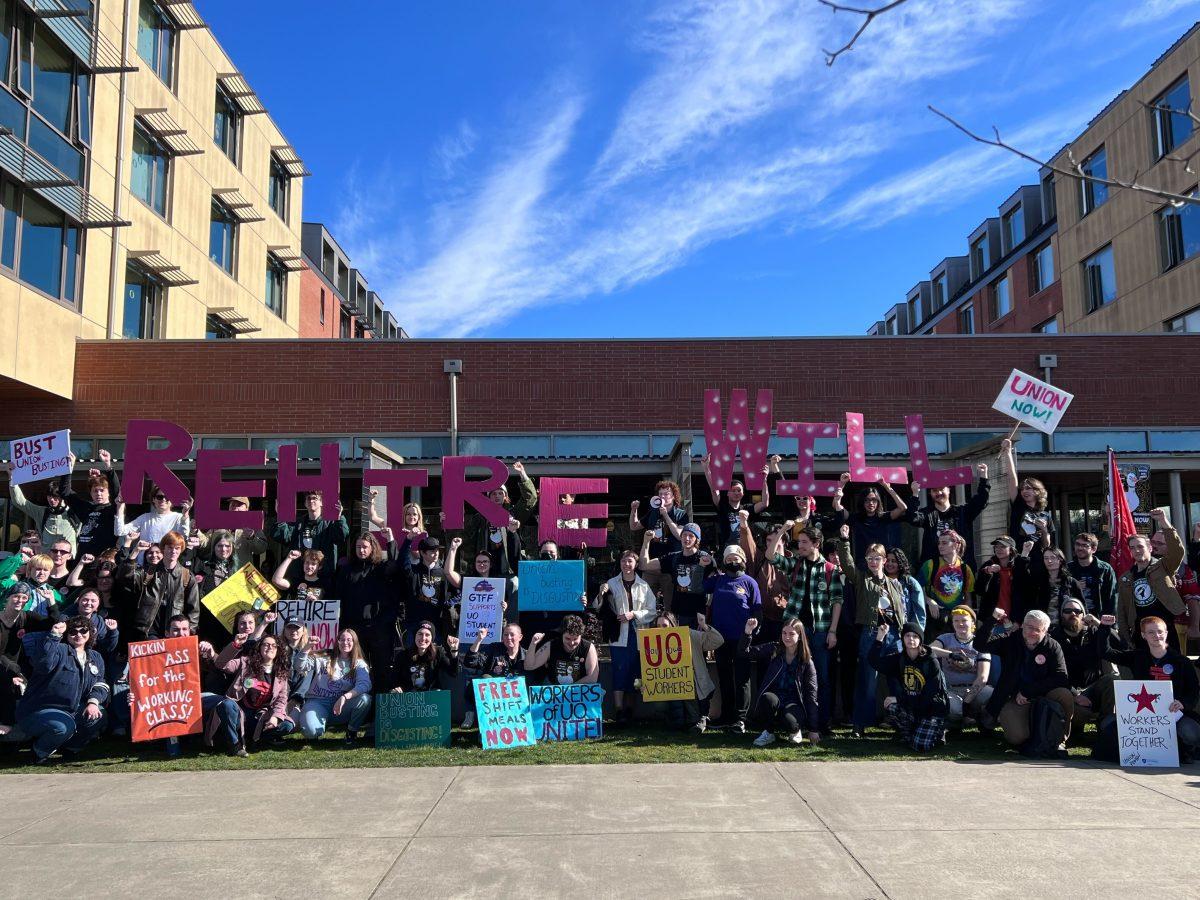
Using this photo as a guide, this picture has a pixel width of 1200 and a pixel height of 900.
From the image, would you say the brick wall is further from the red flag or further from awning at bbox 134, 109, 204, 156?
the red flag

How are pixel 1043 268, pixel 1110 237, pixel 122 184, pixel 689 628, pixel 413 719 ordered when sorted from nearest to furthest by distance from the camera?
1. pixel 413 719
2. pixel 689 628
3. pixel 122 184
4. pixel 1110 237
5. pixel 1043 268

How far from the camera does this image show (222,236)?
23094mm

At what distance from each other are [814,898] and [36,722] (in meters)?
6.77

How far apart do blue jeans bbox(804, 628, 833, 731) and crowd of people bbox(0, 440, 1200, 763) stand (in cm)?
2

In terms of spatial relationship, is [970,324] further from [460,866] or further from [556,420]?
[460,866]

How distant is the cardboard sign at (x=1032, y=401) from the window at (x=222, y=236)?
17838mm

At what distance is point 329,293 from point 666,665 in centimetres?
3147

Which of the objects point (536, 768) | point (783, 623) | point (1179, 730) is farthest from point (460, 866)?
point (1179, 730)

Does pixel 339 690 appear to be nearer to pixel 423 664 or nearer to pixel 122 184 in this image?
pixel 423 664

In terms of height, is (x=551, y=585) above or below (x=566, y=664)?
above

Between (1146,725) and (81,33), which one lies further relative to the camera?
(81,33)

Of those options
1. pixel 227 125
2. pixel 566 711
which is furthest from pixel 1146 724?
pixel 227 125

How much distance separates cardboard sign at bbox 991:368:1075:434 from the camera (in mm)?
11750

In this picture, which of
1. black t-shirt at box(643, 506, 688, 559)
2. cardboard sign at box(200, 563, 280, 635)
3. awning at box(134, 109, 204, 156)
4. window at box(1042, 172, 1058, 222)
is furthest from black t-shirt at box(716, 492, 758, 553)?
window at box(1042, 172, 1058, 222)
